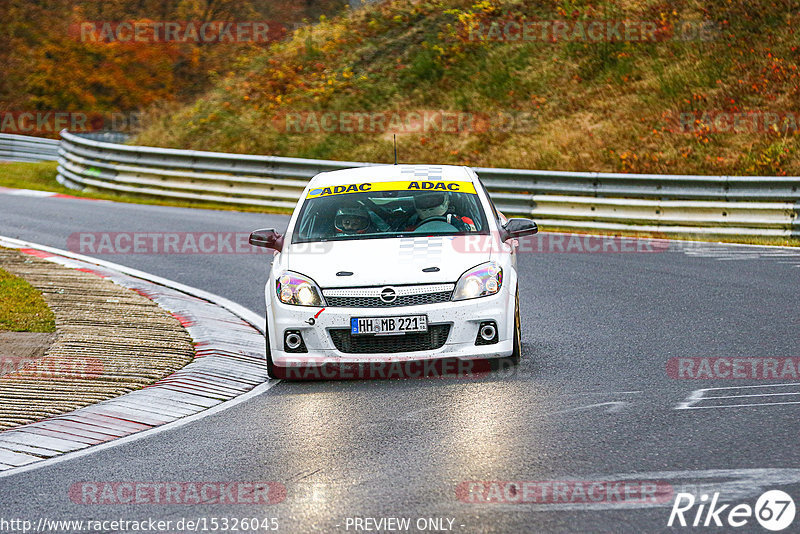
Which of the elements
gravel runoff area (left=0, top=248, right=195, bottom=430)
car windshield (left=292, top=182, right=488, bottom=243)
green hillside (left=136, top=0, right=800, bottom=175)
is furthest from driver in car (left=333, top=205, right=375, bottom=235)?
green hillside (left=136, top=0, right=800, bottom=175)

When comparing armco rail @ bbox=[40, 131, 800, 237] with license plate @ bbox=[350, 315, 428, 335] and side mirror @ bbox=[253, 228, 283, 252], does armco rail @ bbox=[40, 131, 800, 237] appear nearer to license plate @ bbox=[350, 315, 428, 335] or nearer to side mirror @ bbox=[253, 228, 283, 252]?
side mirror @ bbox=[253, 228, 283, 252]

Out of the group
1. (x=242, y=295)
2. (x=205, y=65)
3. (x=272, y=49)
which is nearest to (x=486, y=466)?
(x=242, y=295)

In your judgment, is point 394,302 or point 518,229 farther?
point 518,229

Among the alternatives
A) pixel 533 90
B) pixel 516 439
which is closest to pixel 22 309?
pixel 516 439

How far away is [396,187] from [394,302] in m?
1.76

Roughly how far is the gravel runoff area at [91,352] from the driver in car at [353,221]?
1.65 metres

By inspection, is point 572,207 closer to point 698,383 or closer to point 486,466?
point 698,383

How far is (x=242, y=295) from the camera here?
12.4 metres

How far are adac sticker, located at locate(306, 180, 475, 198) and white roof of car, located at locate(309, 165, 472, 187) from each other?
81mm

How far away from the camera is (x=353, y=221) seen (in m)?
9.22

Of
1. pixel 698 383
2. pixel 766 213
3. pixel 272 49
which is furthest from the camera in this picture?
pixel 272 49

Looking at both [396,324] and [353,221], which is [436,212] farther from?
[396,324]

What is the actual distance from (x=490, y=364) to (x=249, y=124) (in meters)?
22.9

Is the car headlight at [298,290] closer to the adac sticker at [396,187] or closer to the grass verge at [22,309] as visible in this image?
the adac sticker at [396,187]
